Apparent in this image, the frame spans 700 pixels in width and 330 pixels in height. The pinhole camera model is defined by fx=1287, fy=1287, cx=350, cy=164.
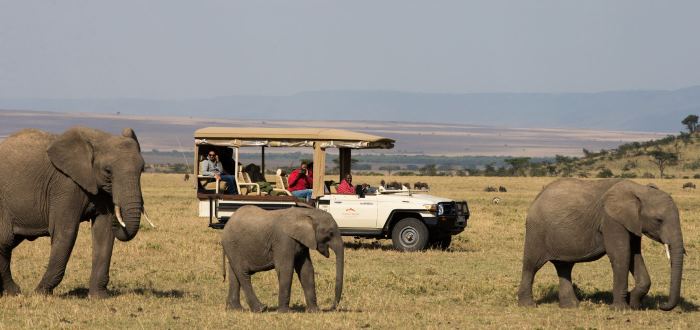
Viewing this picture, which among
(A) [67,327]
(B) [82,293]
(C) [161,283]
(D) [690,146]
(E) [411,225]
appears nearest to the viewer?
(A) [67,327]

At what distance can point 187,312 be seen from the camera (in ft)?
55.6

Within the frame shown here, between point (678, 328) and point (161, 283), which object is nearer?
point (678, 328)

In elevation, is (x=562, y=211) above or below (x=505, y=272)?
above

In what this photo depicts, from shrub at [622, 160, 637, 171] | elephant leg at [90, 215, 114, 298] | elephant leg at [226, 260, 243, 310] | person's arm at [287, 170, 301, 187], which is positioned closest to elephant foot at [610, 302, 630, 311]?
elephant leg at [226, 260, 243, 310]

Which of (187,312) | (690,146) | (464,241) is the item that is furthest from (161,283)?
(690,146)

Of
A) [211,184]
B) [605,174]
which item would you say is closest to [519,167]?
[605,174]

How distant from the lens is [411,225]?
26938 millimetres

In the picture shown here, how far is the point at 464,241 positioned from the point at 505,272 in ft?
22.5

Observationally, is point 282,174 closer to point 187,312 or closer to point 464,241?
point 464,241

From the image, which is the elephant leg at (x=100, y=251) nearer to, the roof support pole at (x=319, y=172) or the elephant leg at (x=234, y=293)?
the elephant leg at (x=234, y=293)

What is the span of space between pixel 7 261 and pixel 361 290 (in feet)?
17.6

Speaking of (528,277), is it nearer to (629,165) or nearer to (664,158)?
(664,158)

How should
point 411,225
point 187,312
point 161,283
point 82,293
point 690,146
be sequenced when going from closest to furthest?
point 187,312
point 82,293
point 161,283
point 411,225
point 690,146

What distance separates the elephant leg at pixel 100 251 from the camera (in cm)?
1800
